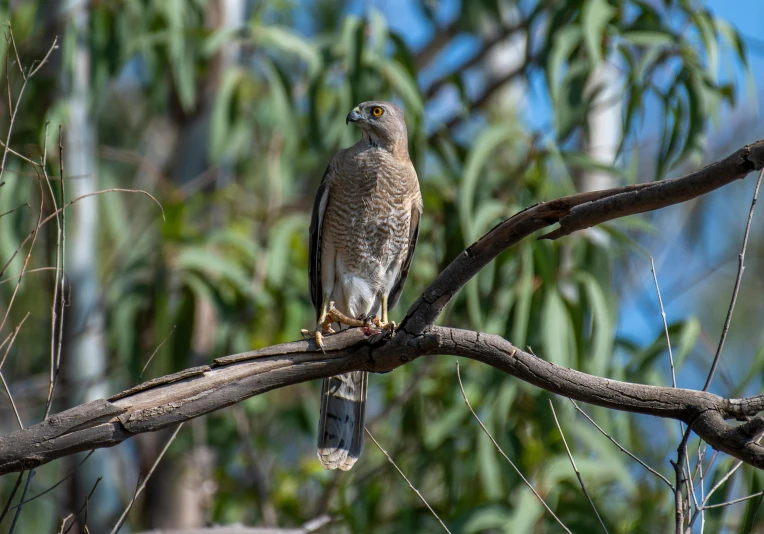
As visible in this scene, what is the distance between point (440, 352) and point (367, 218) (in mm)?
1645

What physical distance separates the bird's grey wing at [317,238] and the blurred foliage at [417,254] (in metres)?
0.77

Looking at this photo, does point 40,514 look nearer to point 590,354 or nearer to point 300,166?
point 300,166

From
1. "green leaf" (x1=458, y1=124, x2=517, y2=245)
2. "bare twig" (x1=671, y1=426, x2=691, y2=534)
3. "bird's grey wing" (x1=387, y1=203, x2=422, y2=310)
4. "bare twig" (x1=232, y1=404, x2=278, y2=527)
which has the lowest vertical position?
"bare twig" (x1=232, y1=404, x2=278, y2=527)

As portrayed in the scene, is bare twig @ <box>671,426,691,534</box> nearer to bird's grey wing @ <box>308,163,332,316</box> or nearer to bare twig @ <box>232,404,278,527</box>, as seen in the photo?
bird's grey wing @ <box>308,163,332,316</box>

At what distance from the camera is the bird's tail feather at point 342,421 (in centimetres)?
336

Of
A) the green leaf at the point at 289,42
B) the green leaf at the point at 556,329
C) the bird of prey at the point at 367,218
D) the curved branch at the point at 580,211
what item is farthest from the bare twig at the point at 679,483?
the green leaf at the point at 289,42

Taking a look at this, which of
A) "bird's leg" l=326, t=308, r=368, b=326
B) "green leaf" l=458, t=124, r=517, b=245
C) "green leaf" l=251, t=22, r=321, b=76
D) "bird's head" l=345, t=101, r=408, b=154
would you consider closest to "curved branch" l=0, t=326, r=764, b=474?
"bird's leg" l=326, t=308, r=368, b=326

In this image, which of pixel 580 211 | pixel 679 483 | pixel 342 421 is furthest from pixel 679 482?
pixel 342 421

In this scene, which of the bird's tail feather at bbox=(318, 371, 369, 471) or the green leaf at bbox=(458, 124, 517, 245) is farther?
the green leaf at bbox=(458, 124, 517, 245)

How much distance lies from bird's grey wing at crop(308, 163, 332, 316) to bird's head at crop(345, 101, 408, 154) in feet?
0.84

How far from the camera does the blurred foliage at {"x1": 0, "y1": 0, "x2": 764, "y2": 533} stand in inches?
171

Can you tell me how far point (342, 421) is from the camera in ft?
11.4

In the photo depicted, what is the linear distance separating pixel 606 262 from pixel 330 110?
6.07 feet

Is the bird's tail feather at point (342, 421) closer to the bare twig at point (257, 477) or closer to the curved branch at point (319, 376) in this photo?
the curved branch at point (319, 376)
